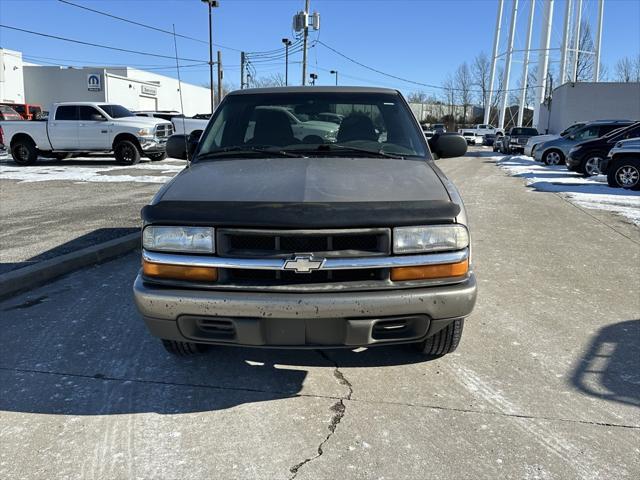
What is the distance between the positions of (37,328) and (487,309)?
357cm

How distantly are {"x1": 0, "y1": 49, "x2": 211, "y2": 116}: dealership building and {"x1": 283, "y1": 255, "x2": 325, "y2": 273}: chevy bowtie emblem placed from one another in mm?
47323

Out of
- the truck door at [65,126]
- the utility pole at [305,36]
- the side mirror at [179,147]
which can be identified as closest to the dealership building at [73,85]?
the utility pole at [305,36]

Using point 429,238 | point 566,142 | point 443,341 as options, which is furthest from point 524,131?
point 429,238

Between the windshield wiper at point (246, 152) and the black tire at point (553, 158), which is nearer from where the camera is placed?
the windshield wiper at point (246, 152)

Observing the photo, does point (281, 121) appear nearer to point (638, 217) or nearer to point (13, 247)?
point (13, 247)

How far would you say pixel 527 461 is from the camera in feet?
7.95

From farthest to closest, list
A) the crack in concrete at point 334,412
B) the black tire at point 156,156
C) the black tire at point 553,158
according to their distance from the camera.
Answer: the black tire at point 553,158
the black tire at point 156,156
the crack in concrete at point 334,412

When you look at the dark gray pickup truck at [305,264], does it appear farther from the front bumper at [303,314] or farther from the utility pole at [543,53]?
the utility pole at [543,53]

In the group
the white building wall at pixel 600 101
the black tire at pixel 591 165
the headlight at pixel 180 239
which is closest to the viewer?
the headlight at pixel 180 239

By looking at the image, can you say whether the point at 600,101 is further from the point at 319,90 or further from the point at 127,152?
the point at 319,90

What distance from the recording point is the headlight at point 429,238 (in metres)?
2.62

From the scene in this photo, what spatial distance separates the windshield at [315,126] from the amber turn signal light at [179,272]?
1.29 meters

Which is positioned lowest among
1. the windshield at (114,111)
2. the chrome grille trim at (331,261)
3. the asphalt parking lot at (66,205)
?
the asphalt parking lot at (66,205)

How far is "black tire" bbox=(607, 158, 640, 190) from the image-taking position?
12008 millimetres
